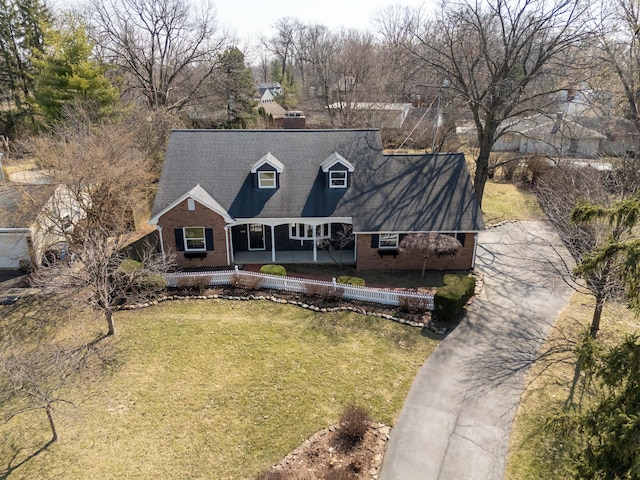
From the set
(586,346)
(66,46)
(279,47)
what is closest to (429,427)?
(586,346)

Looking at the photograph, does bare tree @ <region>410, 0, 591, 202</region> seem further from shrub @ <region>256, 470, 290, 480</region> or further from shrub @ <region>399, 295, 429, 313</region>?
shrub @ <region>256, 470, 290, 480</region>

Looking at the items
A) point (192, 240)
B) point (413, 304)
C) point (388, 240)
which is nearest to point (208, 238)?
point (192, 240)

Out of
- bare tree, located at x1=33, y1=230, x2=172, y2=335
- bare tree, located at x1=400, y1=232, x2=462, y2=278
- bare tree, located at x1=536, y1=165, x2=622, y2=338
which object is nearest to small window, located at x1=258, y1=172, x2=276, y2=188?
bare tree, located at x1=33, y1=230, x2=172, y2=335

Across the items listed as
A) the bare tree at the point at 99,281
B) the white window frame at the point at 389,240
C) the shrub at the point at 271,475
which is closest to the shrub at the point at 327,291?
the white window frame at the point at 389,240

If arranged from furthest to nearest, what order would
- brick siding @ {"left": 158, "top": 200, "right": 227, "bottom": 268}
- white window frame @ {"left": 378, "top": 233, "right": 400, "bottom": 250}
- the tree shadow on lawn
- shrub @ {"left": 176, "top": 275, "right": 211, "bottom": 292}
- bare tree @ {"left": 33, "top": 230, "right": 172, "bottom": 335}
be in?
white window frame @ {"left": 378, "top": 233, "right": 400, "bottom": 250} → brick siding @ {"left": 158, "top": 200, "right": 227, "bottom": 268} → shrub @ {"left": 176, "top": 275, "right": 211, "bottom": 292} → bare tree @ {"left": 33, "top": 230, "right": 172, "bottom": 335} → the tree shadow on lawn

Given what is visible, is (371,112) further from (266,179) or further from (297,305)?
(297,305)
